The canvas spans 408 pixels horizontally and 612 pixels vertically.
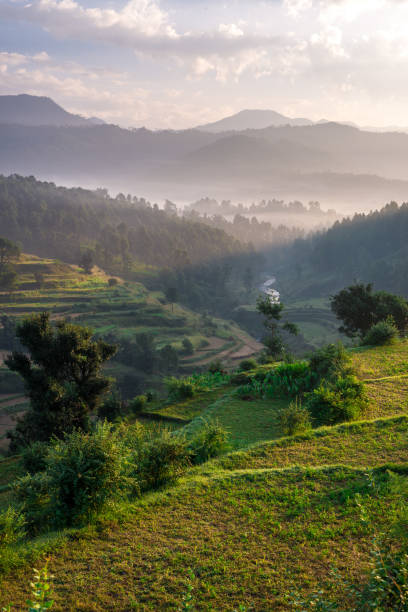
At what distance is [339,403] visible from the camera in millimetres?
14547

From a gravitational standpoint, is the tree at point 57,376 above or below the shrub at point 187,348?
above

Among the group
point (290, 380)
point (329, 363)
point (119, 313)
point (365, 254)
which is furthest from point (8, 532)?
point (365, 254)

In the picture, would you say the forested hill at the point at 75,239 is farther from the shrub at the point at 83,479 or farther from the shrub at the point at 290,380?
the shrub at the point at 83,479

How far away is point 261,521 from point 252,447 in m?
4.14

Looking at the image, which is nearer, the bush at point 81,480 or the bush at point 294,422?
the bush at point 81,480

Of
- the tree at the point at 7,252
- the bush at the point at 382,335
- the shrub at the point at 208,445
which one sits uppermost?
the tree at the point at 7,252

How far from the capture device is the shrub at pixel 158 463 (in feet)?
34.2

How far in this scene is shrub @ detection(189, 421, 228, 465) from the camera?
41.3 ft

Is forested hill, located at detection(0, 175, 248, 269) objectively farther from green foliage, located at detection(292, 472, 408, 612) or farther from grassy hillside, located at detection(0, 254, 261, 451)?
green foliage, located at detection(292, 472, 408, 612)

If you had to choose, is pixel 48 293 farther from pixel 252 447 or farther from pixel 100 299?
pixel 252 447

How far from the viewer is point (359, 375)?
18.5 m

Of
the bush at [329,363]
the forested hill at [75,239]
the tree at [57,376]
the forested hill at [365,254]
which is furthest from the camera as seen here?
the forested hill at [75,239]

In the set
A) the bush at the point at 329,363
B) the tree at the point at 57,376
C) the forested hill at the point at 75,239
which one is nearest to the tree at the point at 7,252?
the forested hill at the point at 75,239

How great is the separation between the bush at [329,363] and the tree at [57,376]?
1281 cm
